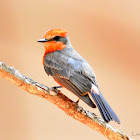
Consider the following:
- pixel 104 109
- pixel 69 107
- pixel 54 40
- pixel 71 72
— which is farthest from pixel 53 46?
pixel 104 109

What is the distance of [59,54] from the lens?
2.03m

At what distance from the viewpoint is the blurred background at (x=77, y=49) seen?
3.70 m

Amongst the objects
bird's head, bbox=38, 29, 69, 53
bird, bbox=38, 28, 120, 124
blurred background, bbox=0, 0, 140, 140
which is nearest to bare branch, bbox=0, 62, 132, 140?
bird, bbox=38, 28, 120, 124

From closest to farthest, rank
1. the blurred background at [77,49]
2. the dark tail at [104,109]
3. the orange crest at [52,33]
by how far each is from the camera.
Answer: the dark tail at [104,109] → the orange crest at [52,33] → the blurred background at [77,49]

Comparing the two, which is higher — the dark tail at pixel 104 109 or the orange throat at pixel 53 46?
the orange throat at pixel 53 46

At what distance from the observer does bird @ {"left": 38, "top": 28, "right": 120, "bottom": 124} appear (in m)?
1.76

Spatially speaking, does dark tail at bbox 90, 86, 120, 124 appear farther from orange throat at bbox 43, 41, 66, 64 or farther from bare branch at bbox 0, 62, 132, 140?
orange throat at bbox 43, 41, 66, 64

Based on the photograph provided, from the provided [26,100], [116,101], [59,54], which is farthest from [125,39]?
[59,54]

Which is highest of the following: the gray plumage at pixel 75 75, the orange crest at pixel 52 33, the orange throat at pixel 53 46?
the orange crest at pixel 52 33

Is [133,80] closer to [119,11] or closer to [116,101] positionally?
[116,101]

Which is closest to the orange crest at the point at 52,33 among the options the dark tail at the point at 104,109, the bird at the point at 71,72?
the bird at the point at 71,72

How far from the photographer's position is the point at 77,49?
158 inches

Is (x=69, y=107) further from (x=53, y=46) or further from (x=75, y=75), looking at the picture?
(x=53, y=46)

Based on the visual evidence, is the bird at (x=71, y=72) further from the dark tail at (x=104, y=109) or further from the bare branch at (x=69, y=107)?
the bare branch at (x=69, y=107)
